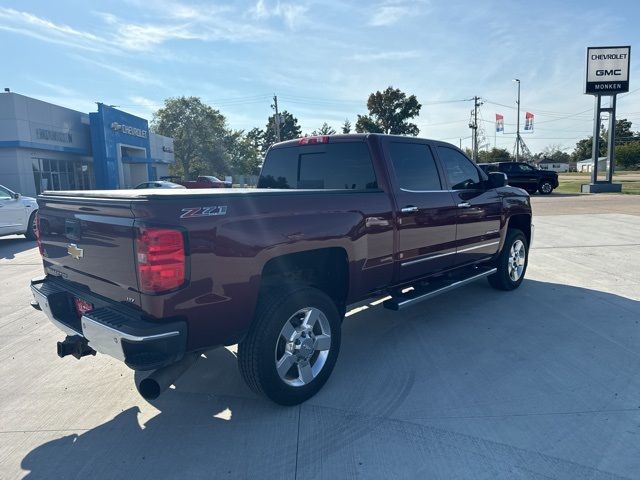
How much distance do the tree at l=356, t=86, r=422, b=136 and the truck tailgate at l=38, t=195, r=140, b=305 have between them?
49.0 m

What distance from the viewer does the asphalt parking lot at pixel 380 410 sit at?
271 centimetres

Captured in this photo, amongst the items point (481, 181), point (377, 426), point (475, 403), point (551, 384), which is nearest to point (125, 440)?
point (377, 426)

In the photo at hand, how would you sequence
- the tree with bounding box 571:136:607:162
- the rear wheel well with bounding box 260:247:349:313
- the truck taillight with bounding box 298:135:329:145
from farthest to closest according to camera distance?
the tree with bounding box 571:136:607:162 < the truck taillight with bounding box 298:135:329:145 < the rear wheel well with bounding box 260:247:349:313

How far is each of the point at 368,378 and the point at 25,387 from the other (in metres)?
2.83

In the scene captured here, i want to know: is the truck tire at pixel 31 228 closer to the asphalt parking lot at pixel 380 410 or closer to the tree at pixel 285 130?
the asphalt parking lot at pixel 380 410

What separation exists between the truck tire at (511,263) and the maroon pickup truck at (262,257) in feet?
4.09

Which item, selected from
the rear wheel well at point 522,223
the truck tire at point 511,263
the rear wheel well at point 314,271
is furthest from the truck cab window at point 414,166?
the rear wheel well at point 522,223

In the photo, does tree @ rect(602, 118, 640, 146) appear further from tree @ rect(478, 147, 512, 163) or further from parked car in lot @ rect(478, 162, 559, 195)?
parked car in lot @ rect(478, 162, 559, 195)

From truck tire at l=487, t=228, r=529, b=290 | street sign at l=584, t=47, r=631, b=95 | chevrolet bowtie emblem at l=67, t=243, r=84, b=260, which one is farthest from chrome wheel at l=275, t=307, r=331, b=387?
street sign at l=584, t=47, r=631, b=95

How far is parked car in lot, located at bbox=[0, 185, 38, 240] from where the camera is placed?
424 inches

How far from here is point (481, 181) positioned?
5520 mm

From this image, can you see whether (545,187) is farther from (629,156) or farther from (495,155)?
(629,156)

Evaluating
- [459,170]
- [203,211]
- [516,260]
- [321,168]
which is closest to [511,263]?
[516,260]

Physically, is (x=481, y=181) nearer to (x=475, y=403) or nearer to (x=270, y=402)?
(x=475, y=403)
